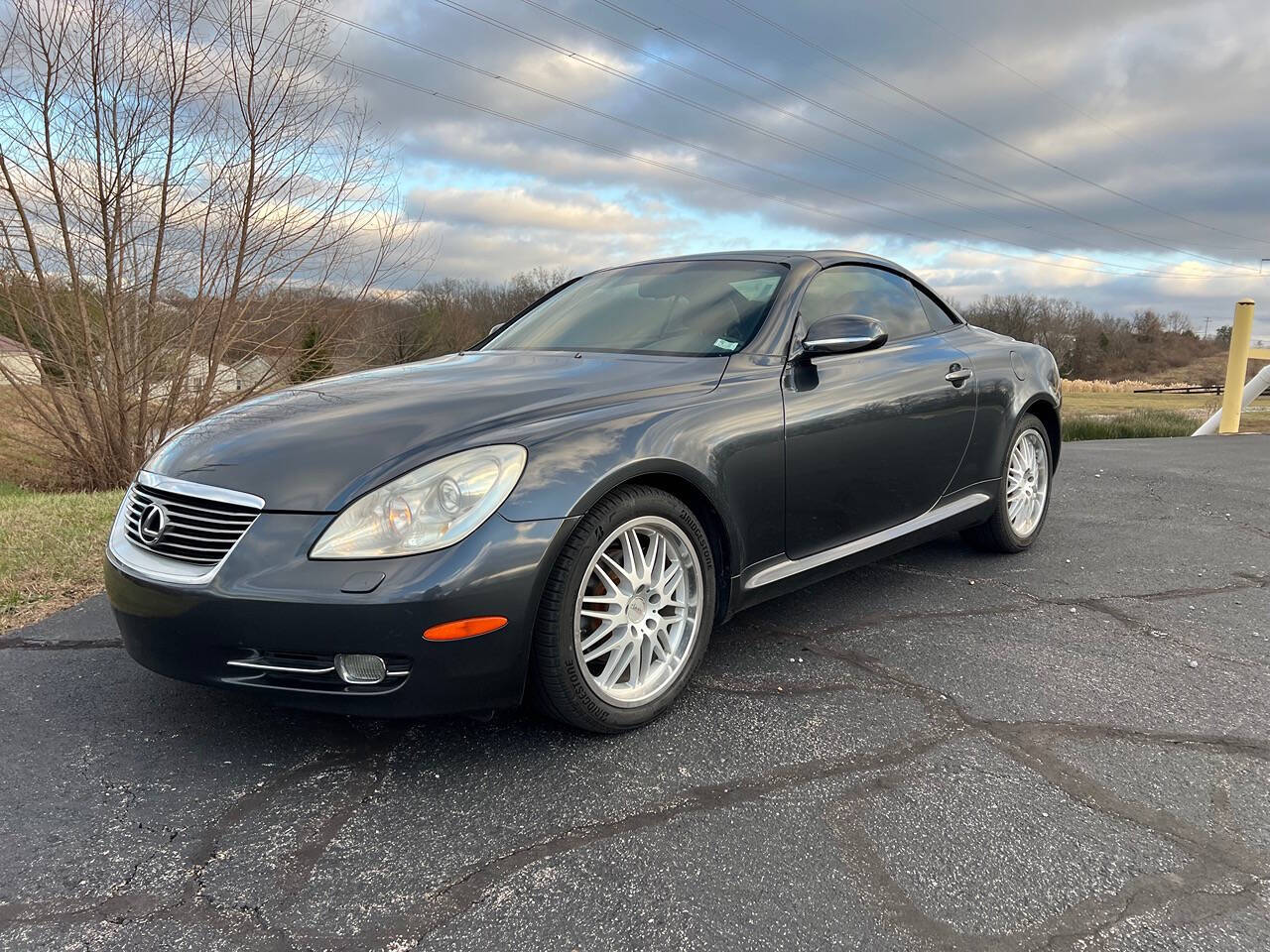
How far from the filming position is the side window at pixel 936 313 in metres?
4.35

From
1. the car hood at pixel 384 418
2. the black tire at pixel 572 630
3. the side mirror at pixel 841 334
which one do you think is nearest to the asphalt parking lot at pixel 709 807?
the black tire at pixel 572 630

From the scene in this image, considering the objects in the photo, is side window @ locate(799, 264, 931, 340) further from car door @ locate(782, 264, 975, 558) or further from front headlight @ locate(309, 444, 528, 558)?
front headlight @ locate(309, 444, 528, 558)

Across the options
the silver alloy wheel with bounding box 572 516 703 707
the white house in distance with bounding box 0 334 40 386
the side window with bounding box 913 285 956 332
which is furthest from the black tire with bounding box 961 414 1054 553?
the white house in distance with bounding box 0 334 40 386

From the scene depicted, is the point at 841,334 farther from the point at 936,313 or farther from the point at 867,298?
the point at 936,313

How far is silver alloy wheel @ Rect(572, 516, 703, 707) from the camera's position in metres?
2.58

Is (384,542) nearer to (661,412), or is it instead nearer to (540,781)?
(540,781)

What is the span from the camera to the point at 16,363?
848 centimetres

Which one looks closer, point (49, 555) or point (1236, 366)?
point (49, 555)

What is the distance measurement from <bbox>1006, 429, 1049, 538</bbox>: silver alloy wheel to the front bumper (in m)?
3.14

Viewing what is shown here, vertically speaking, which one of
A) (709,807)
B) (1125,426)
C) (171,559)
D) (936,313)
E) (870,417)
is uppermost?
(936,313)

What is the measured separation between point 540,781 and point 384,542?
773 mm

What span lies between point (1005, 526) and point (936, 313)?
115 centimetres

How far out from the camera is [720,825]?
7.18 feet

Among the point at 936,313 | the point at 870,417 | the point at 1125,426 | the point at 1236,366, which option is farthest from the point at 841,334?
the point at 1125,426
